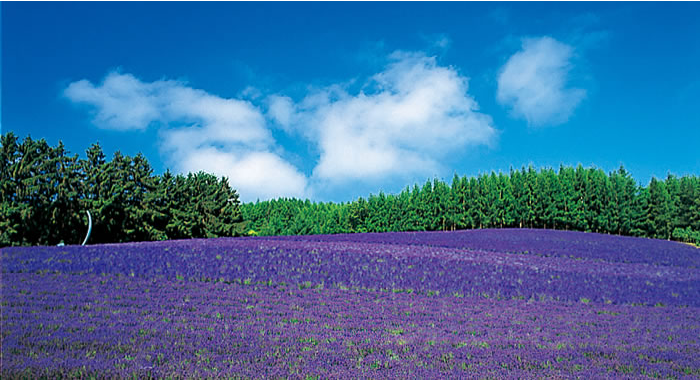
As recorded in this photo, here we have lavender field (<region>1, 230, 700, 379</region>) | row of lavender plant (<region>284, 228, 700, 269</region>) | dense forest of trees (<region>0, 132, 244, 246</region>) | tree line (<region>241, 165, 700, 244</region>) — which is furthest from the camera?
tree line (<region>241, 165, 700, 244</region>)

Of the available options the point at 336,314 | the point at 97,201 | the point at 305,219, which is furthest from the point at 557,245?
the point at 305,219

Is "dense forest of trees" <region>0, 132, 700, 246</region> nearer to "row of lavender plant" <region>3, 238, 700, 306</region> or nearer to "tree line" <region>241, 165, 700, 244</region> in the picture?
"tree line" <region>241, 165, 700, 244</region>

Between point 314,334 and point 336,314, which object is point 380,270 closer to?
point 336,314

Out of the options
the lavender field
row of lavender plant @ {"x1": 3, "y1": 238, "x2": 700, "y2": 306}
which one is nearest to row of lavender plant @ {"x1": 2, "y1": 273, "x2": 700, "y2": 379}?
the lavender field

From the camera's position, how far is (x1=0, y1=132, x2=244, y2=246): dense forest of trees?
1625 inches

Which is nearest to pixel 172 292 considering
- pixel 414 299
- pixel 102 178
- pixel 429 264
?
pixel 414 299

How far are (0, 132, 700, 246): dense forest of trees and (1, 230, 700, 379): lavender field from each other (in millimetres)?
25167

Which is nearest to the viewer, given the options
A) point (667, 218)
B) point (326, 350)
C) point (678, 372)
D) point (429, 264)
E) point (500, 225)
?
point (678, 372)

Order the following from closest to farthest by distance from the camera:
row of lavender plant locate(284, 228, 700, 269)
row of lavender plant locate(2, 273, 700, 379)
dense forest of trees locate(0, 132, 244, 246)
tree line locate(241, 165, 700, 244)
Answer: row of lavender plant locate(2, 273, 700, 379) < row of lavender plant locate(284, 228, 700, 269) < dense forest of trees locate(0, 132, 244, 246) < tree line locate(241, 165, 700, 244)

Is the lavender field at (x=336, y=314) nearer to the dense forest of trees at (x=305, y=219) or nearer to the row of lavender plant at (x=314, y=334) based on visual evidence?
the row of lavender plant at (x=314, y=334)

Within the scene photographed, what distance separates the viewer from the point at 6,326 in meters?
8.84

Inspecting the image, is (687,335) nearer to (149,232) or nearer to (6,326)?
(6,326)

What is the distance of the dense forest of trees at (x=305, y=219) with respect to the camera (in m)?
42.7

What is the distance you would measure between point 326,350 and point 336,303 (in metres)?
5.93
